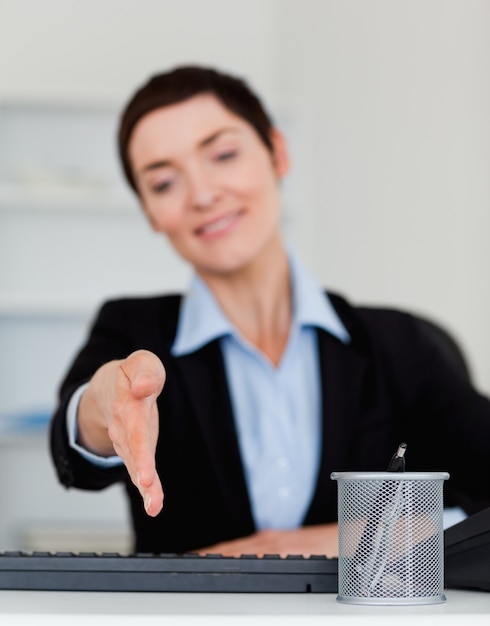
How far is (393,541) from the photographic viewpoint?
0.80m

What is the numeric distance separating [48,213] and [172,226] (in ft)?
7.55

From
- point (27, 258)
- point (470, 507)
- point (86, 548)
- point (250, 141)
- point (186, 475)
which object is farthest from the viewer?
point (27, 258)

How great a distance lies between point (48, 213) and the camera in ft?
12.9

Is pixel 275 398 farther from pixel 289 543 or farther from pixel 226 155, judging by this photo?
pixel 226 155

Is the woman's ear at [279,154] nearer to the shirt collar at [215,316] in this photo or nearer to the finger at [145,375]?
the shirt collar at [215,316]

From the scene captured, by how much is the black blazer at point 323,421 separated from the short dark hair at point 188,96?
0.29 m

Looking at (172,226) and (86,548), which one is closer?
(172,226)

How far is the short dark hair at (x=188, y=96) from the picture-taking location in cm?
170

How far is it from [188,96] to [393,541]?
42.2 inches

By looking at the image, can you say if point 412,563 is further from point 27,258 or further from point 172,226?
point 27,258

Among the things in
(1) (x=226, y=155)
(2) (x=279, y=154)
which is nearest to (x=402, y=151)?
(2) (x=279, y=154)

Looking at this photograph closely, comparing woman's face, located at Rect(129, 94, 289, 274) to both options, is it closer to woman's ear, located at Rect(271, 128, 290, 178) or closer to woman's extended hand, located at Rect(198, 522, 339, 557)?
woman's ear, located at Rect(271, 128, 290, 178)

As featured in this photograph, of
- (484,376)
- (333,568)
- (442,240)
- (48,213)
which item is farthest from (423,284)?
(333,568)

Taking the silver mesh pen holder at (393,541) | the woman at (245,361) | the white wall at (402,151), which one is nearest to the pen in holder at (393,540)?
the silver mesh pen holder at (393,541)
